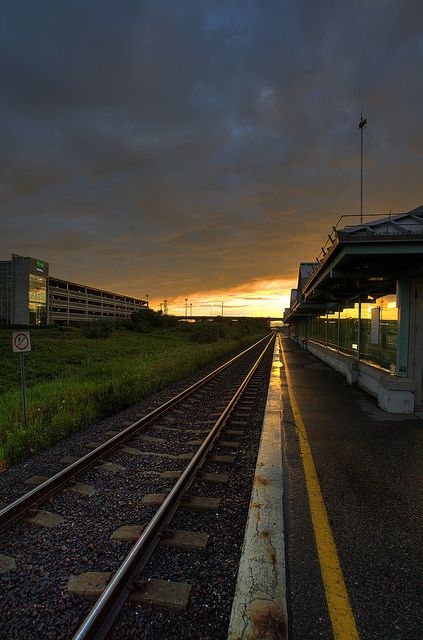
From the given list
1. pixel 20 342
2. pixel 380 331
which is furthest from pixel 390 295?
pixel 20 342

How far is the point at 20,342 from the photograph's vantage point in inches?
295

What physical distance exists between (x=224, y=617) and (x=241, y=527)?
121 centimetres

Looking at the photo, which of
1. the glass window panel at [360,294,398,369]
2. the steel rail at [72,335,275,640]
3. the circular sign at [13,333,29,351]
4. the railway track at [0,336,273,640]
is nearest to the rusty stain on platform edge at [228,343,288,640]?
the railway track at [0,336,273,640]

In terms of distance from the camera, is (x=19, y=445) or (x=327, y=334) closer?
(x=19, y=445)

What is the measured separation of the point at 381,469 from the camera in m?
5.11

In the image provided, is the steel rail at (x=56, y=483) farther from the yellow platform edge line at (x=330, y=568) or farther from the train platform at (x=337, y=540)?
the yellow platform edge line at (x=330, y=568)

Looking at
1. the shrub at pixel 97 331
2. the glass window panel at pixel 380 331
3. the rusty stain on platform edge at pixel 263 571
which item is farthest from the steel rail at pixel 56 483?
the shrub at pixel 97 331

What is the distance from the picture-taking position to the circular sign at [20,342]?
7.46 m

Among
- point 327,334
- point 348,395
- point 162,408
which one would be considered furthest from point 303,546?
point 327,334

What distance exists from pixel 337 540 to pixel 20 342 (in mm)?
6599

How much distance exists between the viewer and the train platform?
2.52 m

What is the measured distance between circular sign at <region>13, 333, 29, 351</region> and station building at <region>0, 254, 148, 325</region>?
8713cm

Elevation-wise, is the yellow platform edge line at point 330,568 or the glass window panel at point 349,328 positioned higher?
the glass window panel at point 349,328

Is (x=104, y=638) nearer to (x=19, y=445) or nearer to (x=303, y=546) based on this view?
(x=303, y=546)
